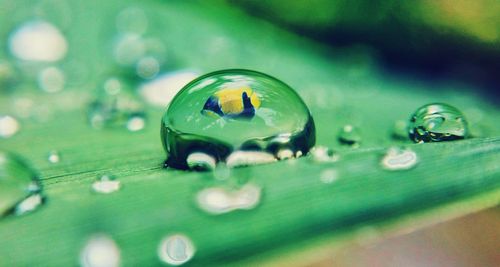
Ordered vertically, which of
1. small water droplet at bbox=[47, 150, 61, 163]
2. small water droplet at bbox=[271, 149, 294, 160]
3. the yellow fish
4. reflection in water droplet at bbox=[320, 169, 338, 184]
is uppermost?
the yellow fish

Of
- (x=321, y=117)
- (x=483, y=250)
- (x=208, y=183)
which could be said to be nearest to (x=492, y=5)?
(x=321, y=117)

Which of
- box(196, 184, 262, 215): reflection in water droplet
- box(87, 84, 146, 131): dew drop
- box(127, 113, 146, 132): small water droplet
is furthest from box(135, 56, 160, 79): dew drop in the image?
box(196, 184, 262, 215): reflection in water droplet

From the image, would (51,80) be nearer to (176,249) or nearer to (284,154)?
(284,154)

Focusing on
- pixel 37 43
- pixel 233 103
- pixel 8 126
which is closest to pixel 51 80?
pixel 37 43

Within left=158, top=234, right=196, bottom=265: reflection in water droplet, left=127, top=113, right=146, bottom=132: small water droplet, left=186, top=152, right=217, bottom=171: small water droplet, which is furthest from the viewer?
left=127, top=113, right=146, bottom=132: small water droplet

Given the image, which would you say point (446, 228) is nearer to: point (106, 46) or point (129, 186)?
point (129, 186)

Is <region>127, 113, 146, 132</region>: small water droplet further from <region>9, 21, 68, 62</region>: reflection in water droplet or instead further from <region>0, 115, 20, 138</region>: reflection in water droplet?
<region>9, 21, 68, 62</region>: reflection in water droplet
